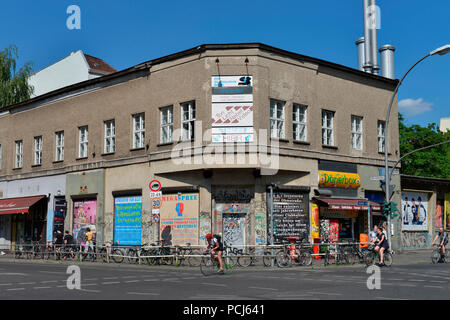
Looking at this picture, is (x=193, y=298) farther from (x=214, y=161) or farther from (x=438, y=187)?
(x=438, y=187)

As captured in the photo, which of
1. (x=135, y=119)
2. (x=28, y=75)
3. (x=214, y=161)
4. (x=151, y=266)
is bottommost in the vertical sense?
(x=151, y=266)

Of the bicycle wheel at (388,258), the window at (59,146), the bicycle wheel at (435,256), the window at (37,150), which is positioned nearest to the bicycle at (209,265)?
the bicycle wheel at (388,258)

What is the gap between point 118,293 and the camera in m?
12.5

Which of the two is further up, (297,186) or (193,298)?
(297,186)

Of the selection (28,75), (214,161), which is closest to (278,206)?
(214,161)

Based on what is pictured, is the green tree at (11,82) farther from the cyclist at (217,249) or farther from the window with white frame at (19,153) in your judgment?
the cyclist at (217,249)

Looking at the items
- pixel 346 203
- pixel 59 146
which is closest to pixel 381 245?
pixel 346 203

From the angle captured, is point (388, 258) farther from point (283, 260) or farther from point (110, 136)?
point (110, 136)

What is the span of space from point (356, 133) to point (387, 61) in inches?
357

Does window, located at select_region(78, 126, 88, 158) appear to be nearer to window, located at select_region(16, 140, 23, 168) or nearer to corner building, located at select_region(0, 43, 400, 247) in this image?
corner building, located at select_region(0, 43, 400, 247)

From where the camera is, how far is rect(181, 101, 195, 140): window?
26062 mm
